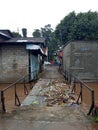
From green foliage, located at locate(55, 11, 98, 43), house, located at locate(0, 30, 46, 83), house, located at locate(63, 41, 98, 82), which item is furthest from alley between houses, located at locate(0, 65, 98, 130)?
green foliage, located at locate(55, 11, 98, 43)

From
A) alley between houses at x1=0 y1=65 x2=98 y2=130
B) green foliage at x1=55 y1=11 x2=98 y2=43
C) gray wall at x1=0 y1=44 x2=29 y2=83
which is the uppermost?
green foliage at x1=55 y1=11 x2=98 y2=43

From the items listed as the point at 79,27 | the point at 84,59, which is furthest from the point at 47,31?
the point at 84,59

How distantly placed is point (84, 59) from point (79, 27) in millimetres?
21357

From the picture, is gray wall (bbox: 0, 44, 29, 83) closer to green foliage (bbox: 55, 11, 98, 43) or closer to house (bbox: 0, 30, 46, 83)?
house (bbox: 0, 30, 46, 83)

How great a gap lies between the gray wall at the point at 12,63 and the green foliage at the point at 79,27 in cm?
2014

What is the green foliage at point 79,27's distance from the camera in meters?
40.5

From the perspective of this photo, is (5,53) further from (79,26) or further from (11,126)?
(79,26)

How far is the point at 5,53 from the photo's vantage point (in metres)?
19.7

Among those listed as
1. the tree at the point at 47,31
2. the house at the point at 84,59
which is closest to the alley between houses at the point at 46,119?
the house at the point at 84,59

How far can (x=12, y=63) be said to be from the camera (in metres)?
19.8

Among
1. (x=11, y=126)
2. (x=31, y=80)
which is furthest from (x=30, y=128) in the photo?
(x=31, y=80)

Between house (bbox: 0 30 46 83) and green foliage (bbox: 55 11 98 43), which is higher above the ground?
green foliage (bbox: 55 11 98 43)

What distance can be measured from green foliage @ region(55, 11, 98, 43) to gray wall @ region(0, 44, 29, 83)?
20.1m

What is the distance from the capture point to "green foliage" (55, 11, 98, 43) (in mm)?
40531
